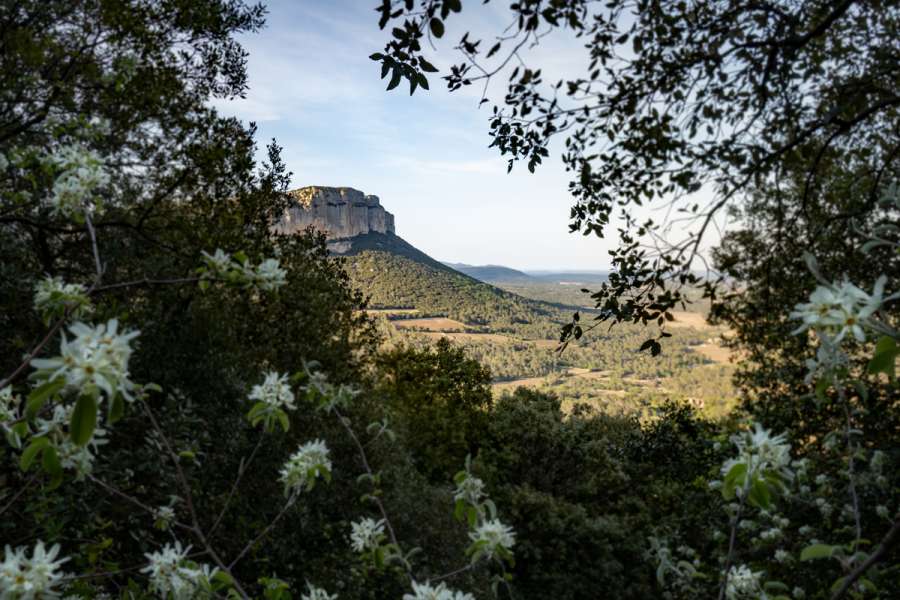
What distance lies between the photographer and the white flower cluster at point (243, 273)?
1854 mm

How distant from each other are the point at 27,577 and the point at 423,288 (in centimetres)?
5250

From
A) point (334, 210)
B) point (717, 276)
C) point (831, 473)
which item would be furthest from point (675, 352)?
point (717, 276)

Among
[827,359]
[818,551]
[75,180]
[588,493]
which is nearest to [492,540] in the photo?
[818,551]

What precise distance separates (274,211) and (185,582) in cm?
657

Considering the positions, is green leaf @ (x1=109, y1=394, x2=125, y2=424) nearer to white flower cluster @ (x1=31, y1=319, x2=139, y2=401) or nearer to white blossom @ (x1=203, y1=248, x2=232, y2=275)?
white flower cluster @ (x1=31, y1=319, x2=139, y2=401)

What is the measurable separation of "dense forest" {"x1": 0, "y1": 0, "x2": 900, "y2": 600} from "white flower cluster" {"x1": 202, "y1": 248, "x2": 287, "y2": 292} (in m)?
0.01

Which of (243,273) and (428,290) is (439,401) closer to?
(243,273)

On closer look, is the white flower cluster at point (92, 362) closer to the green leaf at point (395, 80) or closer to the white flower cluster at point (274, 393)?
the white flower cluster at point (274, 393)

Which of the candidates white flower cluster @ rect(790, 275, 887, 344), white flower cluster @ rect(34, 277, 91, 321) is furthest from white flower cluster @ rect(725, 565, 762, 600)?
white flower cluster @ rect(34, 277, 91, 321)

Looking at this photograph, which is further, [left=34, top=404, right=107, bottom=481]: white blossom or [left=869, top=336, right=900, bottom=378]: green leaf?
[left=34, top=404, right=107, bottom=481]: white blossom

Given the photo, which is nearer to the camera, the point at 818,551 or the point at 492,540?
the point at 818,551

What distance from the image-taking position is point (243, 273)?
1873 millimetres

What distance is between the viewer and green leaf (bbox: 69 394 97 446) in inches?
37.7

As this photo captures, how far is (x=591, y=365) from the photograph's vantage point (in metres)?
79.7
